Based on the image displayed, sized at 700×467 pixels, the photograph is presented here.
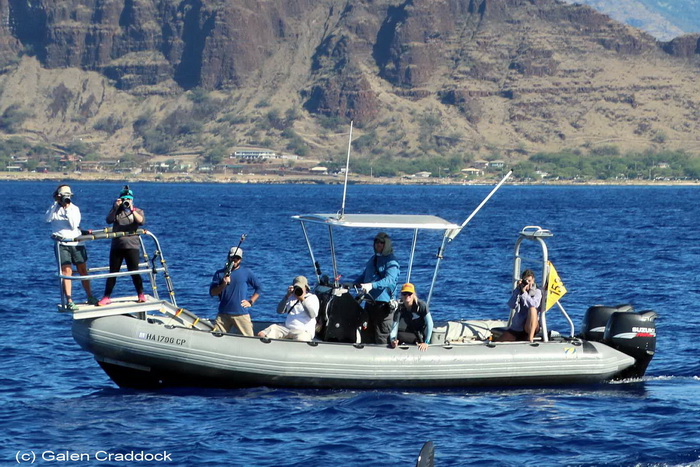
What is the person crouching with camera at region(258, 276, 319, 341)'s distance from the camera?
1658 cm

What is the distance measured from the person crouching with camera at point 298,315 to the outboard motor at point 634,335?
15.9 feet

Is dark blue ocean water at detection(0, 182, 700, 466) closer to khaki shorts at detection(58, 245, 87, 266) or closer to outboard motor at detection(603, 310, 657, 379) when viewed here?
outboard motor at detection(603, 310, 657, 379)

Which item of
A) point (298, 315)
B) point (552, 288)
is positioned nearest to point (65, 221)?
point (298, 315)

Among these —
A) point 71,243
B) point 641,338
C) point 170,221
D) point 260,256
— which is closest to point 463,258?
point 260,256

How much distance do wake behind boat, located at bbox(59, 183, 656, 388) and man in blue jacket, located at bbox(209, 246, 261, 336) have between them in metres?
0.52

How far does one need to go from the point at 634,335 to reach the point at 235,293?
6.30m

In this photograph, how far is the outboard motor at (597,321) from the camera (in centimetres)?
1817

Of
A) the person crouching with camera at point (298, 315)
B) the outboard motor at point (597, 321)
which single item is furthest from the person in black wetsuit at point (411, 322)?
the outboard motor at point (597, 321)

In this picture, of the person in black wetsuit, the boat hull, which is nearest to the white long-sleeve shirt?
the boat hull

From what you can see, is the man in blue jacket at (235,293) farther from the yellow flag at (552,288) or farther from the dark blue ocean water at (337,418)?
the yellow flag at (552,288)

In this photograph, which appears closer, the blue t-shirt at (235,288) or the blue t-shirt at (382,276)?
the blue t-shirt at (382,276)

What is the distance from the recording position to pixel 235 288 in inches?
664

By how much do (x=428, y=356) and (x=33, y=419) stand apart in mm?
5676

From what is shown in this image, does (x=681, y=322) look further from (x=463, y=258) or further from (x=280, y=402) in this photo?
(x=463, y=258)
